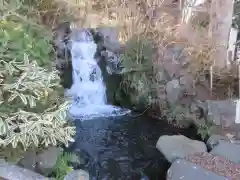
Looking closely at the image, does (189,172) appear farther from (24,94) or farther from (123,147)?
(24,94)

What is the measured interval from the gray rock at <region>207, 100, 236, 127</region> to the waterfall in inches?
75.4

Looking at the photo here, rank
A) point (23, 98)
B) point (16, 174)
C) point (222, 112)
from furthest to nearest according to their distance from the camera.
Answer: point (222, 112)
point (23, 98)
point (16, 174)

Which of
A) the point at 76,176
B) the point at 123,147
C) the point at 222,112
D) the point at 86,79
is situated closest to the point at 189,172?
the point at 123,147

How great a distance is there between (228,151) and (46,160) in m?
2.23

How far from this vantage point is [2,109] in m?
2.70

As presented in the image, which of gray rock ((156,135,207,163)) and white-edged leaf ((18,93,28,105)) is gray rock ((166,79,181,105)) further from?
white-edged leaf ((18,93,28,105))

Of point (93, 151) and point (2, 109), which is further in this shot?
point (93, 151)

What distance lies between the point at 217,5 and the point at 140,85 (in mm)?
2142

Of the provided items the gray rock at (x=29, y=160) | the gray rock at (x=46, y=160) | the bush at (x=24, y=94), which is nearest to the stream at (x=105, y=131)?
the gray rock at (x=46, y=160)

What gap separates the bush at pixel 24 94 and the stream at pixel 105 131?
110cm

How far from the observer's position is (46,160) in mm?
3420

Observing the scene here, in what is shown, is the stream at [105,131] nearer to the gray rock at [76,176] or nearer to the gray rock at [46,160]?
the gray rock at [46,160]

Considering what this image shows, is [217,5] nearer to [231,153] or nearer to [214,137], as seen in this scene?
[214,137]

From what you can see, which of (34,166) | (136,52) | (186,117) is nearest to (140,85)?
(136,52)
